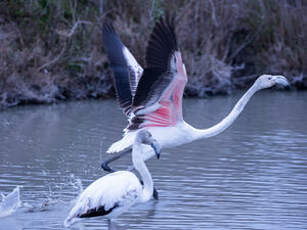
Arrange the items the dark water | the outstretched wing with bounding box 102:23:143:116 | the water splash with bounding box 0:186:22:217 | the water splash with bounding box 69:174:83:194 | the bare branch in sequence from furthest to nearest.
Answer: the bare branch < the outstretched wing with bounding box 102:23:143:116 < the water splash with bounding box 69:174:83:194 < the water splash with bounding box 0:186:22:217 < the dark water

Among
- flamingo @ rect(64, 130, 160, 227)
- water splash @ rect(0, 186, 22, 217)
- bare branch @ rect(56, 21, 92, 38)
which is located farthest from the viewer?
bare branch @ rect(56, 21, 92, 38)

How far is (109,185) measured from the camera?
235 inches

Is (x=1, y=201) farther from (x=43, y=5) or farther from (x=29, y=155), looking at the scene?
(x=43, y=5)

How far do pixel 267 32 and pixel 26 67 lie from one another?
9.67 metres

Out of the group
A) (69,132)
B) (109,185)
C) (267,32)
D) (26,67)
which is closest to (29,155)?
(69,132)

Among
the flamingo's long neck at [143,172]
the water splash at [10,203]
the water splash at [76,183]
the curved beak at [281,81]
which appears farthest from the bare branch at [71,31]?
the flamingo's long neck at [143,172]

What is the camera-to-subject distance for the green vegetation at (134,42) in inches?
681

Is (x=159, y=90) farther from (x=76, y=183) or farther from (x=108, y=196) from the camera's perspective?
(x=108, y=196)

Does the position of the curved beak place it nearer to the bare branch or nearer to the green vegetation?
the green vegetation

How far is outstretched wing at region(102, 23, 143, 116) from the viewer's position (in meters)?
8.45

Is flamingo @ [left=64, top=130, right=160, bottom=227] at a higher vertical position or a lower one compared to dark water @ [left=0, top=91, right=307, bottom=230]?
higher

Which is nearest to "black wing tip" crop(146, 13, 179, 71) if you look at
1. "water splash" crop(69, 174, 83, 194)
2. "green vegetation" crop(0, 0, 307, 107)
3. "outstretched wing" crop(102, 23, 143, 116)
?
"outstretched wing" crop(102, 23, 143, 116)

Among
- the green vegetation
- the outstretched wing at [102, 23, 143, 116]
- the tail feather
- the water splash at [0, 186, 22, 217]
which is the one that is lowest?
the green vegetation

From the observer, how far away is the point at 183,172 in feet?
27.8
